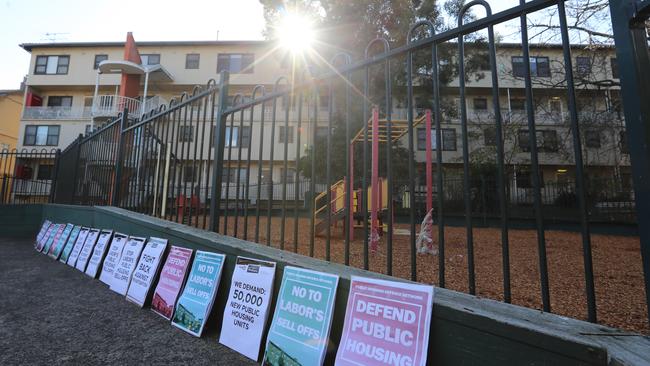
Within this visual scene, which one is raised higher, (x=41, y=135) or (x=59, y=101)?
(x=59, y=101)

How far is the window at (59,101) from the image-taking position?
30281 mm

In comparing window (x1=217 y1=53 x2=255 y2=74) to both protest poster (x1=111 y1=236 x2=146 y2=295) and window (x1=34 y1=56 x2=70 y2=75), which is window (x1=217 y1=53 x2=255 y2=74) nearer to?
window (x1=34 y1=56 x2=70 y2=75)

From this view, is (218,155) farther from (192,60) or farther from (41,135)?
(41,135)

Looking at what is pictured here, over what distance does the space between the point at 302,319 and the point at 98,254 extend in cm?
385

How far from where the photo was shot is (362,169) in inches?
347

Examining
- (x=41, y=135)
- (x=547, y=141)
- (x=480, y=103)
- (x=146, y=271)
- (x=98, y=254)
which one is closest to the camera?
(x=146, y=271)

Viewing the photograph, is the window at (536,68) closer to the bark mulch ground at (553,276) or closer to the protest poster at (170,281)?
the bark mulch ground at (553,276)

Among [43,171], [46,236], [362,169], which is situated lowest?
[46,236]

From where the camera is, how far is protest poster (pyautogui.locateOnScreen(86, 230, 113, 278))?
4371mm

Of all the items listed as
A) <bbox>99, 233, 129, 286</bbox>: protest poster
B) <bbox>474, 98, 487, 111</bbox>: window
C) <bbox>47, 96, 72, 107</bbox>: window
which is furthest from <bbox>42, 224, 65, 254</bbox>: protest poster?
<bbox>47, 96, 72, 107</bbox>: window

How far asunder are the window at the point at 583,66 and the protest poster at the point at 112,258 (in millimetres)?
10368

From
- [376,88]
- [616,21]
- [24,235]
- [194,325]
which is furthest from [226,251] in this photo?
[376,88]

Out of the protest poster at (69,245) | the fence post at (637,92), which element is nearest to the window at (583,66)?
the fence post at (637,92)

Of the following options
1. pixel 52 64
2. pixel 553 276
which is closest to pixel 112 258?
pixel 553 276
